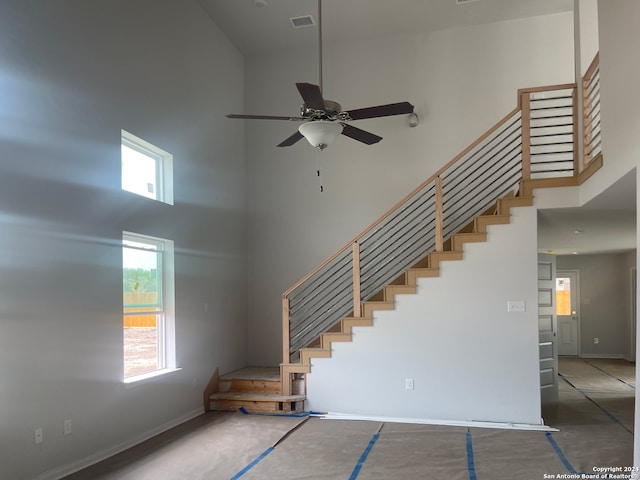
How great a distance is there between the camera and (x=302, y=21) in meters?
7.23

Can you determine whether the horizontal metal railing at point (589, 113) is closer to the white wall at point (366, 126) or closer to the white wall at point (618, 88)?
the white wall at point (618, 88)

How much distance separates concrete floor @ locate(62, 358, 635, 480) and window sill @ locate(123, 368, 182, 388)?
62 cm

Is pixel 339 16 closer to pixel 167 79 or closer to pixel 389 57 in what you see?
pixel 389 57

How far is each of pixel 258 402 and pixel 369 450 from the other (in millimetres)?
1961

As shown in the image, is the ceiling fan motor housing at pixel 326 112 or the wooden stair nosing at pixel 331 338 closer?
the ceiling fan motor housing at pixel 326 112

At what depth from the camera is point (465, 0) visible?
6805 mm

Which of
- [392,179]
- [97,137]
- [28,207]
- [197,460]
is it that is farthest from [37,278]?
[392,179]

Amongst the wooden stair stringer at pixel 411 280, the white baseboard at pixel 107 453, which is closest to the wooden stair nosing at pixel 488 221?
the wooden stair stringer at pixel 411 280

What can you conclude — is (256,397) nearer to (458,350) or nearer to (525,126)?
(458,350)

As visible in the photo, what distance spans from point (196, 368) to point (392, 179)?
3956 mm

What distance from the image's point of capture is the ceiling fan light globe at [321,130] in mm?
4254

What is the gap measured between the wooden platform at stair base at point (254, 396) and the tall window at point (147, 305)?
1020mm

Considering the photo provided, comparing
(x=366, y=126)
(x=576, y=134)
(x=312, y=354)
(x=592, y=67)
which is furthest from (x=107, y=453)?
(x=592, y=67)

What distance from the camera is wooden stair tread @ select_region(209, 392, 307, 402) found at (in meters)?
6.18
